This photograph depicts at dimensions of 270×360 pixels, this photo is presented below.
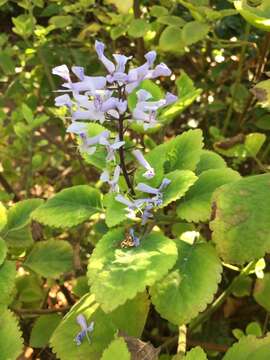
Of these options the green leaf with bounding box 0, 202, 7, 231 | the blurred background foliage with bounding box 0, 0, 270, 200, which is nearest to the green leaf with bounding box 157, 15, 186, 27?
the blurred background foliage with bounding box 0, 0, 270, 200

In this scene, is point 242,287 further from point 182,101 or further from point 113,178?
point 113,178

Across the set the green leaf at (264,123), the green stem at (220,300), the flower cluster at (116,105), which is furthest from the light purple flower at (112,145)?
the green leaf at (264,123)

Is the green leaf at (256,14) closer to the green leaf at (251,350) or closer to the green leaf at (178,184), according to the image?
the green leaf at (178,184)

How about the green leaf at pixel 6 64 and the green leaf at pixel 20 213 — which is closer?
the green leaf at pixel 20 213

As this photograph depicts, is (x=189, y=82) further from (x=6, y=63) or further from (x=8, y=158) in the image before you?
(x=8, y=158)

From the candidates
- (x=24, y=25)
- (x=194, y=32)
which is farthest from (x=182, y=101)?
(x=24, y=25)

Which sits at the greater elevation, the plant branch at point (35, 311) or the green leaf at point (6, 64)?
the green leaf at point (6, 64)

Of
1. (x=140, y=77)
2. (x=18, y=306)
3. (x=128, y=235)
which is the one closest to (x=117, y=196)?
(x=128, y=235)
